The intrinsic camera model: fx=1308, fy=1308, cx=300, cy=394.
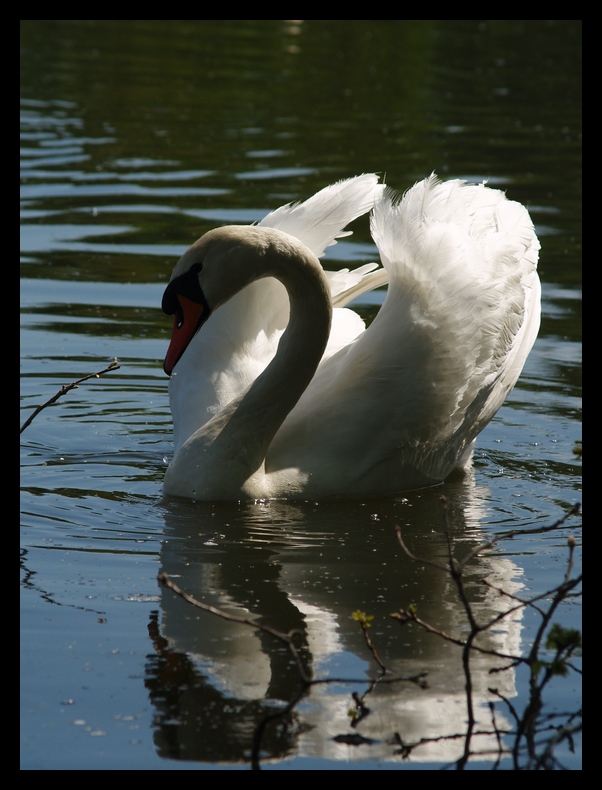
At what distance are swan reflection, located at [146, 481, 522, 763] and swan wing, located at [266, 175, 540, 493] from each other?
265 mm

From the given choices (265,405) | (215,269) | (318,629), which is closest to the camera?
(318,629)

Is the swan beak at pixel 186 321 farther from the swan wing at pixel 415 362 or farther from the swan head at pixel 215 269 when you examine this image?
the swan wing at pixel 415 362

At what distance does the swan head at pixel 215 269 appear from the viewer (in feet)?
20.7

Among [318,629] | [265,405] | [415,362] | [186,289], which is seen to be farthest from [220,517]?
[318,629]

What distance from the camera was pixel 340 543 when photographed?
6105 millimetres

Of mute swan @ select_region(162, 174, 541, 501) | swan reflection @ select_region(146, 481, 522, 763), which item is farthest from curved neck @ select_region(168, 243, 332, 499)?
swan reflection @ select_region(146, 481, 522, 763)

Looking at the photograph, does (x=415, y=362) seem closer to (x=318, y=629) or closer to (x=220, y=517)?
(x=220, y=517)

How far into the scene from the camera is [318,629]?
16.7 feet

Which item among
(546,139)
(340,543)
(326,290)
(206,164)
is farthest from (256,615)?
(546,139)

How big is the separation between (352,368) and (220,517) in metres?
0.99

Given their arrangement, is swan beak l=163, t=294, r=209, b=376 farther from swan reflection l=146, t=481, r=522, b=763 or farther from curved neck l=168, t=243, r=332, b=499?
swan reflection l=146, t=481, r=522, b=763

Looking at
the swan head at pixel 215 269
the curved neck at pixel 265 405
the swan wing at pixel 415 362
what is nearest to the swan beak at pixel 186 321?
the swan head at pixel 215 269
